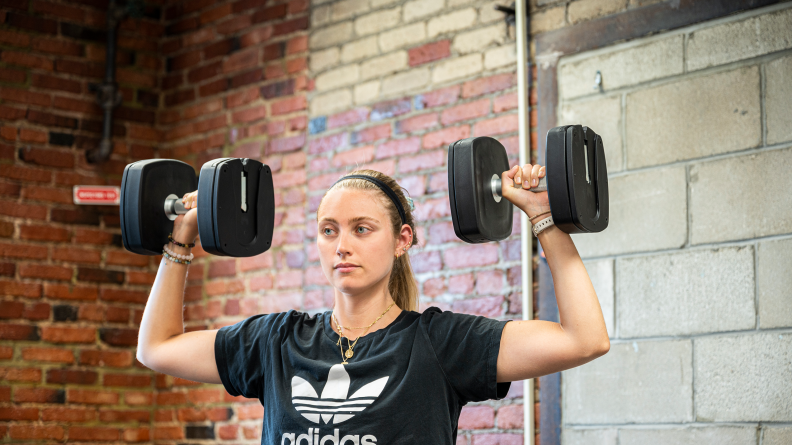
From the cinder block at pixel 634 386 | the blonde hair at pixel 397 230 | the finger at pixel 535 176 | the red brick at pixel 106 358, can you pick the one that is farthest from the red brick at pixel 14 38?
the finger at pixel 535 176

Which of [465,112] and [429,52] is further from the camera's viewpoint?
[429,52]

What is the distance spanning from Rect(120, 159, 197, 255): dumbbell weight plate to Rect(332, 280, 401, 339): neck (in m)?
0.47

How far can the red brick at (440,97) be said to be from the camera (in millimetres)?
3037

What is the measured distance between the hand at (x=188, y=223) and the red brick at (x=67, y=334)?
69.6 inches

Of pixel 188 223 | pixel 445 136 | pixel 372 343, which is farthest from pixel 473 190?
pixel 445 136

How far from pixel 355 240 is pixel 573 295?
0.48 m

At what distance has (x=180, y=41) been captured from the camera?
3977 millimetres

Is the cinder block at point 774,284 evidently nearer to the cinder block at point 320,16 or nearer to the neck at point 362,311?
the neck at point 362,311

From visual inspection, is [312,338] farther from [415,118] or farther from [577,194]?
[415,118]

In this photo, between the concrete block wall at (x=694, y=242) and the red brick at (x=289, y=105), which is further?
the red brick at (x=289, y=105)

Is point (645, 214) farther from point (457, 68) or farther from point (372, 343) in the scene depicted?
point (372, 343)

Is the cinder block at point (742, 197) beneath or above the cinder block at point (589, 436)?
above

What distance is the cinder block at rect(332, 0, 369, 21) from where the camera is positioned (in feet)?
11.0

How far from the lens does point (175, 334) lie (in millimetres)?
2012
